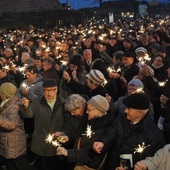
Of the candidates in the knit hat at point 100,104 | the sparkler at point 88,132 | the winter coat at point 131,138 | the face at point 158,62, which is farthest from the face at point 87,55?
the winter coat at point 131,138

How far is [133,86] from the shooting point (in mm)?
5738

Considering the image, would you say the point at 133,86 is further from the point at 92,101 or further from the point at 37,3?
the point at 37,3

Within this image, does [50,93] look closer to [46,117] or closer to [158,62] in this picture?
[46,117]

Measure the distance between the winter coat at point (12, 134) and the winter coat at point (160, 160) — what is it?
222 centimetres

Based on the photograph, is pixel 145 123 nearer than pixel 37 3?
Yes

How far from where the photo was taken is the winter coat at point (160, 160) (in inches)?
161

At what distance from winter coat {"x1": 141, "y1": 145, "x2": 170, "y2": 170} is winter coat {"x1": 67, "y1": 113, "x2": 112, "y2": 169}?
760mm

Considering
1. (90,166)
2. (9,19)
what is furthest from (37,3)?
(90,166)

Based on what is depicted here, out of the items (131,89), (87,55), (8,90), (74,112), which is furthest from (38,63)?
(74,112)

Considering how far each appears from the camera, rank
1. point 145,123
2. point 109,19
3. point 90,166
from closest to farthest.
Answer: point 145,123, point 90,166, point 109,19

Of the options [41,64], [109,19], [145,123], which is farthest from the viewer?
[109,19]

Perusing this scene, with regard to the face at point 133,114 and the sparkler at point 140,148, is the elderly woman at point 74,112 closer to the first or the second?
the face at point 133,114

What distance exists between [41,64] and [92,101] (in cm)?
460

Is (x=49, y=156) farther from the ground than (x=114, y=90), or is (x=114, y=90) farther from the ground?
(x=114, y=90)
